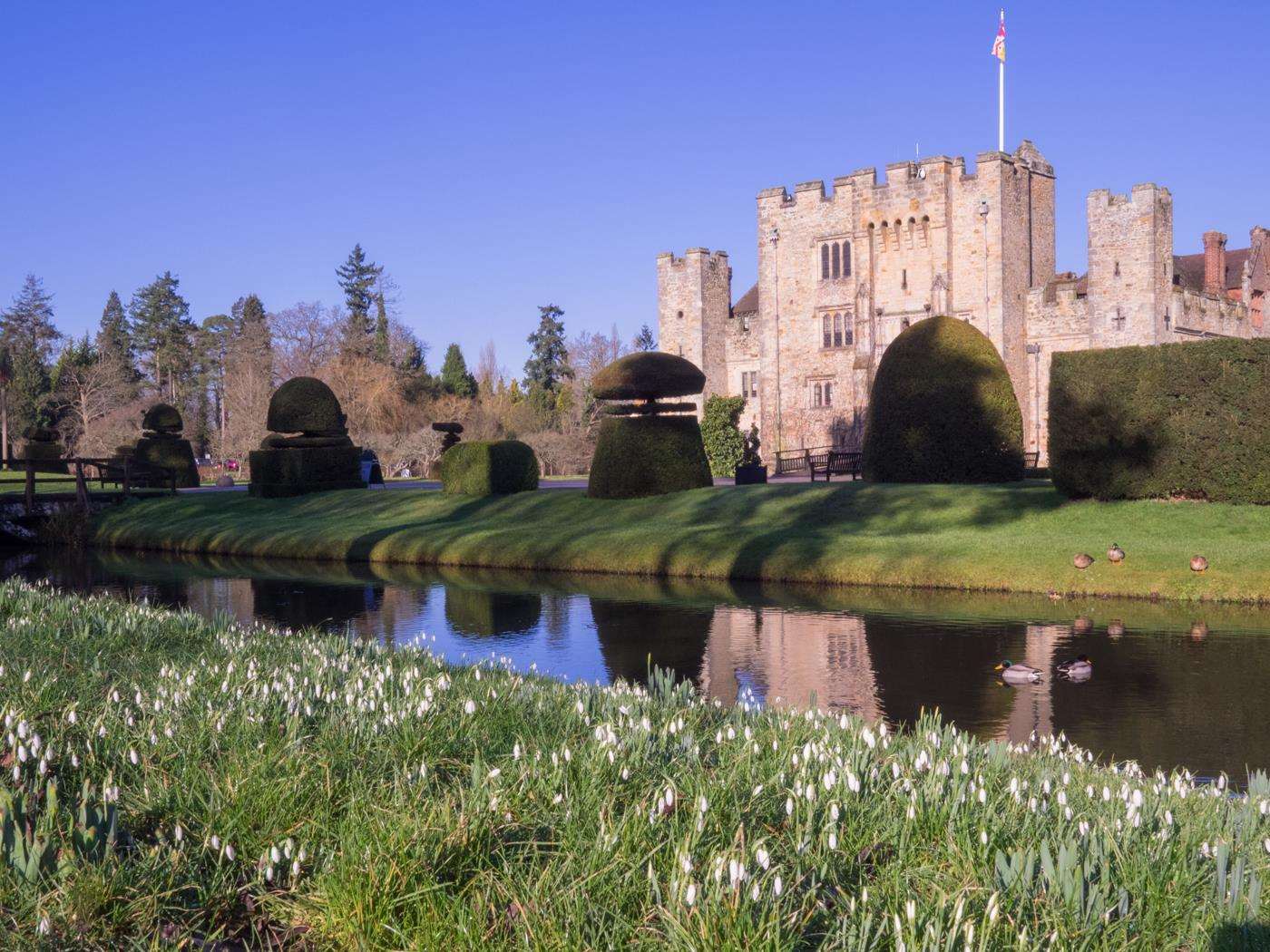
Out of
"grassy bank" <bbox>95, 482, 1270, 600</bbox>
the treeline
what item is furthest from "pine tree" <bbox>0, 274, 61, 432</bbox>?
"grassy bank" <bbox>95, 482, 1270, 600</bbox>

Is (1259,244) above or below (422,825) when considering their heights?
above

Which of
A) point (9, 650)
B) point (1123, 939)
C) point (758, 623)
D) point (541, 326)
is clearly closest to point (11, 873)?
point (1123, 939)

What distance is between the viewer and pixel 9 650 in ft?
24.7

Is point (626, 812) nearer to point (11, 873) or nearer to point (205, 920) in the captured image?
point (205, 920)

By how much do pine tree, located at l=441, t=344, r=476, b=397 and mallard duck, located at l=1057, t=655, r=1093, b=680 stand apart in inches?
2757

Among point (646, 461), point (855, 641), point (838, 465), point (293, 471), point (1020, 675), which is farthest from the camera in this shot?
point (838, 465)

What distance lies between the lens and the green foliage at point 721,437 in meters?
50.5

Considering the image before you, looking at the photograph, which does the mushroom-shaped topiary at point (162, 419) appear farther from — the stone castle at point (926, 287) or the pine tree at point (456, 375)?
the pine tree at point (456, 375)

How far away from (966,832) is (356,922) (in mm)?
1982

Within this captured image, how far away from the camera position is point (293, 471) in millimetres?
32156

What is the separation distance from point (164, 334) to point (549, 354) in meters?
31.4

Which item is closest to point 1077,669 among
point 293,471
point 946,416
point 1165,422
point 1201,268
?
point 1165,422

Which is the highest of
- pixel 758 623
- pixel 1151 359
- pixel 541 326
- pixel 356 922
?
pixel 541 326

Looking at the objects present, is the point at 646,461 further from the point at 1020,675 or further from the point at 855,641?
the point at 1020,675
